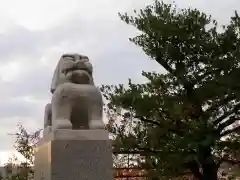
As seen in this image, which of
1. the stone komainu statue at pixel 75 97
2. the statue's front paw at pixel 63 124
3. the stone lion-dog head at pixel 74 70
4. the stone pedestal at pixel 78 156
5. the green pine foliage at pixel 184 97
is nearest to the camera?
the stone pedestal at pixel 78 156

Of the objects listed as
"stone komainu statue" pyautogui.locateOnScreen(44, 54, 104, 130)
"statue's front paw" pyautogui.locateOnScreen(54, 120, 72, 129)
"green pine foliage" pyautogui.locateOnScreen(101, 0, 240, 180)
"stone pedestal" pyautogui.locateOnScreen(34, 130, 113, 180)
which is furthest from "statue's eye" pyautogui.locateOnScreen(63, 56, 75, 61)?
"green pine foliage" pyautogui.locateOnScreen(101, 0, 240, 180)

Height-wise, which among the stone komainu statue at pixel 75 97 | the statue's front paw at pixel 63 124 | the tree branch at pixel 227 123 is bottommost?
the statue's front paw at pixel 63 124

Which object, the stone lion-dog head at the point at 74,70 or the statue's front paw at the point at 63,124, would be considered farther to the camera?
the stone lion-dog head at the point at 74,70

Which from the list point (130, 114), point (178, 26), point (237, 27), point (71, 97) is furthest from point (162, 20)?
point (71, 97)

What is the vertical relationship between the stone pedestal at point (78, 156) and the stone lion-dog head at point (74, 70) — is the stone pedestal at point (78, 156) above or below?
below

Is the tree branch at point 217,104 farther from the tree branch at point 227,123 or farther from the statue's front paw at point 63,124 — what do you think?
the statue's front paw at point 63,124

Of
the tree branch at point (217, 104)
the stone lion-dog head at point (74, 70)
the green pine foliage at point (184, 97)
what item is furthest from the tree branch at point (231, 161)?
the stone lion-dog head at point (74, 70)

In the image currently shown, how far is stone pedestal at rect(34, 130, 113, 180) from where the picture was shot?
3793mm

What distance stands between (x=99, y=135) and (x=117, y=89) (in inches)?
194

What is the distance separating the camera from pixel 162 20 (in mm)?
8781

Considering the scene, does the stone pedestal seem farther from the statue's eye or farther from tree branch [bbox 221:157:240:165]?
tree branch [bbox 221:157:240:165]

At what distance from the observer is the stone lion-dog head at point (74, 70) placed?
13.9 ft

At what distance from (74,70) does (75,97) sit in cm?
33

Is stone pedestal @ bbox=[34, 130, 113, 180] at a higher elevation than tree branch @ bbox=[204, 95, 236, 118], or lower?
lower
